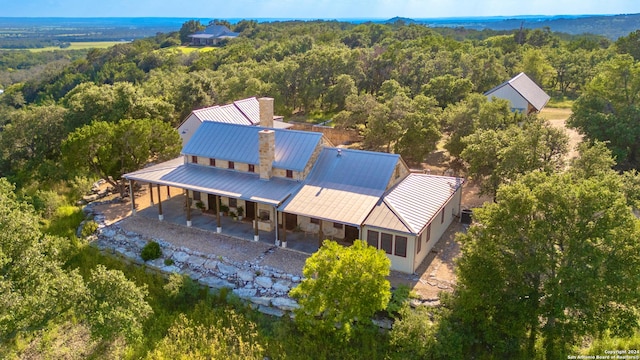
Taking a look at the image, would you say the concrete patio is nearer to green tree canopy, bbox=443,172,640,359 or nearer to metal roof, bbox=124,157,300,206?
metal roof, bbox=124,157,300,206

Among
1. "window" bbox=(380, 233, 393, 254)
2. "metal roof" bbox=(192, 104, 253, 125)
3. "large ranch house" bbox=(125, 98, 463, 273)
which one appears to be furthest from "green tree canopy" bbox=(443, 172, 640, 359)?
"metal roof" bbox=(192, 104, 253, 125)

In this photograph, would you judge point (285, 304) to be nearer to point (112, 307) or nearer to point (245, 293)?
point (245, 293)

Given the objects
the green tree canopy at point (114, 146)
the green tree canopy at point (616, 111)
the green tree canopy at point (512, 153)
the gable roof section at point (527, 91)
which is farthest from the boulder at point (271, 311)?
the gable roof section at point (527, 91)

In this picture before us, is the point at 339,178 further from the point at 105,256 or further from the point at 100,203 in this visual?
the point at 100,203

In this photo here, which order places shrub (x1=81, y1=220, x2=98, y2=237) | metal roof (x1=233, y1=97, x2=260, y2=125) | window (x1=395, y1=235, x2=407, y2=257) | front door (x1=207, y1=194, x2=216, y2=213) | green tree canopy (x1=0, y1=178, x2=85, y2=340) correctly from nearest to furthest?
green tree canopy (x1=0, y1=178, x2=85, y2=340), window (x1=395, y1=235, x2=407, y2=257), shrub (x1=81, y1=220, x2=98, y2=237), front door (x1=207, y1=194, x2=216, y2=213), metal roof (x1=233, y1=97, x2=260, y2=125)

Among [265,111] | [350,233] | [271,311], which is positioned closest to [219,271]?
[271,311]

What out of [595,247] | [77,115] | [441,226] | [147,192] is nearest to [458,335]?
[595,247]
